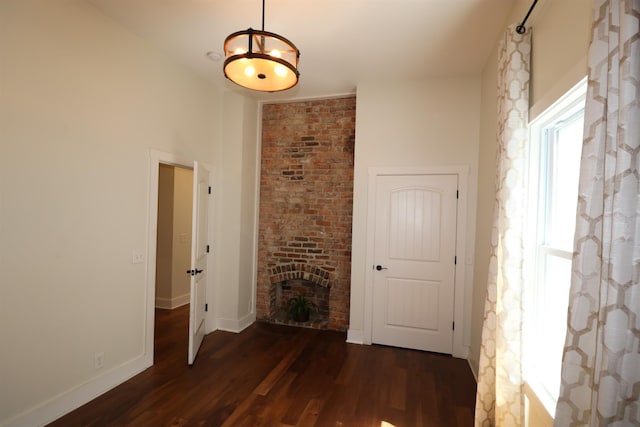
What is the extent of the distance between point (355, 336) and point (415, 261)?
1.17 meters

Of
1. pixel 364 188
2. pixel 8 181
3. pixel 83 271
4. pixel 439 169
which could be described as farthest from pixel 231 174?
pixel 439 169

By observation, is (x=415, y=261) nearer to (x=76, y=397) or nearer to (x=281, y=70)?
(x=281, y=70)

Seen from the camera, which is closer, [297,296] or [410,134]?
[410,134]

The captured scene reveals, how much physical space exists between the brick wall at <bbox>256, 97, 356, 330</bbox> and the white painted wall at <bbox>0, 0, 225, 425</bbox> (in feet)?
5.38

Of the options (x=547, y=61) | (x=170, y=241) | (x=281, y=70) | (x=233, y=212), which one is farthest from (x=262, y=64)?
(x=170, y=241)

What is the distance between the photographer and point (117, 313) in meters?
2.67

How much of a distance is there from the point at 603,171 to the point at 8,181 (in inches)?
120

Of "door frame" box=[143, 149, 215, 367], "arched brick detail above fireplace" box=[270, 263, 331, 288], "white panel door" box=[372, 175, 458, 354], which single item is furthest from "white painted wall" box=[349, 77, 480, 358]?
"door frame" box=[143, 149, 215, 367]

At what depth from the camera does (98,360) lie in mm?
2502

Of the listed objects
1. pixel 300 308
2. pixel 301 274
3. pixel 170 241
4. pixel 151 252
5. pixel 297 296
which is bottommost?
pixel 300 308

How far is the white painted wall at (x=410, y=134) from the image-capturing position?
3387mm

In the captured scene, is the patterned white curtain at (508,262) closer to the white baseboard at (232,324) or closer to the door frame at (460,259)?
the door frame at (460,259)

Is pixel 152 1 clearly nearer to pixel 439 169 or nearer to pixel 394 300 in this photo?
pixel 439 169

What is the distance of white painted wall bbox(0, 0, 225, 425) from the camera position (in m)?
1.94
